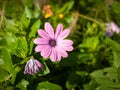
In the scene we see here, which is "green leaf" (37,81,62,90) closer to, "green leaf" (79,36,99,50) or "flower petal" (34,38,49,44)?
"flower petal" (34,38,49,44)

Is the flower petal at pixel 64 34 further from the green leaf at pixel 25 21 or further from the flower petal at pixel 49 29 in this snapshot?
the green leaf at pixel 25 21

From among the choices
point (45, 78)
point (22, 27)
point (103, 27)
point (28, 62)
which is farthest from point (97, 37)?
point (28, 62)

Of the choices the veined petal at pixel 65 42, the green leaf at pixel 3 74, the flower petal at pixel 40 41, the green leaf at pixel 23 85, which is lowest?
the green leaf at pixel 23 85

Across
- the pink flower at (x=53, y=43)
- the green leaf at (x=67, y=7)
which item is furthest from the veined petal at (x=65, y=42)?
the green leaf at (x=67, y=7)

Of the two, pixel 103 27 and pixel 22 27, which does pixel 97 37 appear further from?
pixel 22 27

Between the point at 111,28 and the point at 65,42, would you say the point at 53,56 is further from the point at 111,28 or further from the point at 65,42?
the point at 111,28
